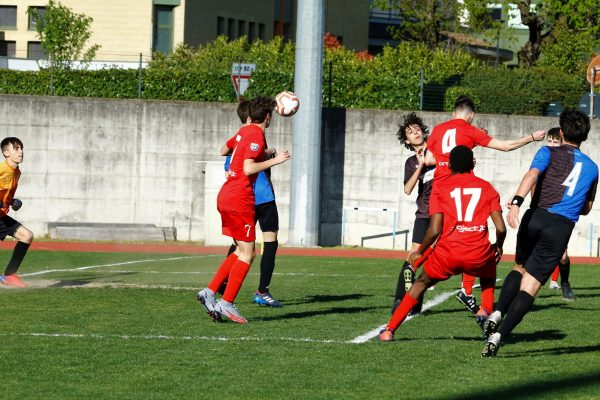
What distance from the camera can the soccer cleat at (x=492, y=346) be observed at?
9086 millimetres

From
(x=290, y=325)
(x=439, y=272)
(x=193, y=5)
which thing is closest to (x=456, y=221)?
(x=439, y=272)

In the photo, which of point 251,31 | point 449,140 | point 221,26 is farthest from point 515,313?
point 251,31

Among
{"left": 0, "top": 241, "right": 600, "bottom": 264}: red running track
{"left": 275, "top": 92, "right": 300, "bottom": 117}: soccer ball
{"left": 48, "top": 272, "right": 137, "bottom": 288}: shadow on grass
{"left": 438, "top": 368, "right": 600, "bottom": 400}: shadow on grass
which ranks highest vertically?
{"left": 275, "top": 92, "right": 300, "bottom": 117}: soccer ball

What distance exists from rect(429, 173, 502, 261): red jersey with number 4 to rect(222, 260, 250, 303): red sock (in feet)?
7.67

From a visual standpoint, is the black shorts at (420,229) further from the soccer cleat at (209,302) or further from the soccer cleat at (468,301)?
the soccer cleat at (209,302)

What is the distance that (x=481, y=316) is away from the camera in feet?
34.8

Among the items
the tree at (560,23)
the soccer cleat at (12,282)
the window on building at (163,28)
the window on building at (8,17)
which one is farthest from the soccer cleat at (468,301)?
the window on building at (8,17)

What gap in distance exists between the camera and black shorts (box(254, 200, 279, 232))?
13.0 metres

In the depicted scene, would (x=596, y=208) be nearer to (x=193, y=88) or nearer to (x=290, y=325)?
(x=193, y=88)

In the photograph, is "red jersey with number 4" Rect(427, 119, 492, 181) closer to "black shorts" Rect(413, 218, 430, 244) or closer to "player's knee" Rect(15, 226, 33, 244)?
"black shorts" Rect(413, 218, 430, 244)

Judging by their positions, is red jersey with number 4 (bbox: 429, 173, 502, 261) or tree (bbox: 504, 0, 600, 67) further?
tree (bbox: 504, 0, 600, 67)

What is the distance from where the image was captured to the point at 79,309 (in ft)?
40.2

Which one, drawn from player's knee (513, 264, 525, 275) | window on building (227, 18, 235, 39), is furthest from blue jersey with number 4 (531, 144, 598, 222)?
Answer: window on building (227, 18, 235, 39)

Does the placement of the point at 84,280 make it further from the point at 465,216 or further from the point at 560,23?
the point at 560,23
